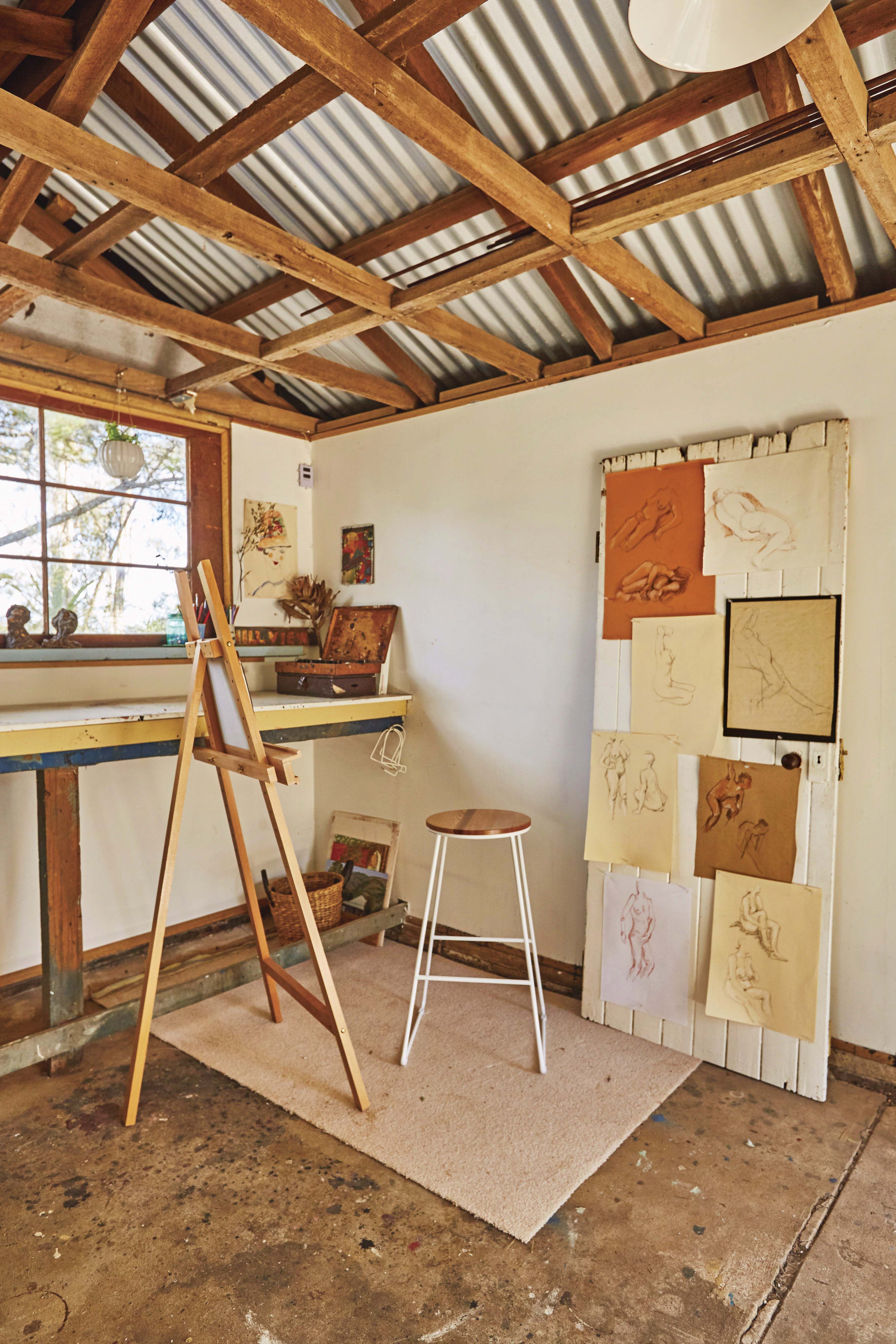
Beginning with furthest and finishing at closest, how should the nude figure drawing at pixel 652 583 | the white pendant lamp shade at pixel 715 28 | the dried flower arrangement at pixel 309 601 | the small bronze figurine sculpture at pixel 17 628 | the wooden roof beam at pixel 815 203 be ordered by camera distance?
the dried flower arrangement at pixel 309 601, the small bronze figurine sculpture at pixel 17 628, the nude figure drawing at pixel 652 583, the wooden roof beam at pixel 815 203, the white pendant lamp shade at pixel 715 28

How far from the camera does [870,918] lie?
9.18 ft

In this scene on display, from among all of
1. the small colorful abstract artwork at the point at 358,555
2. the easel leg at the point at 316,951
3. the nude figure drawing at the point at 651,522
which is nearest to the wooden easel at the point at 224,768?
the easel leg at the point at 316,951

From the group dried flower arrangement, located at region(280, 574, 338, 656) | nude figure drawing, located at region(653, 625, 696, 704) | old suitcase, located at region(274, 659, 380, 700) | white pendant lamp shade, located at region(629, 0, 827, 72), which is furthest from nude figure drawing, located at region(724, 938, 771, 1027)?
dried flower arrangement, located at region(280, 574, 338, 656)

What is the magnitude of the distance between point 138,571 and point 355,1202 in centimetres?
293

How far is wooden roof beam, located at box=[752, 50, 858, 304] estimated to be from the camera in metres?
2.02

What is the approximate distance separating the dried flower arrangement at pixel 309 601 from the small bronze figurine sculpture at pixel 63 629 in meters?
1.24

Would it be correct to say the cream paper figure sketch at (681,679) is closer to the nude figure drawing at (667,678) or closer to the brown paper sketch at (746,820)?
the nude figure drawing at (667,678)

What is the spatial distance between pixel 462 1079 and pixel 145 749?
67.3 inches

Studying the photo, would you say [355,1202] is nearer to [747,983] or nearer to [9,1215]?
[9,1215]

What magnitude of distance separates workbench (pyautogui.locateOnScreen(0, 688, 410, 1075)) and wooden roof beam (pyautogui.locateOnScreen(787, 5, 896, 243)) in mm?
2724

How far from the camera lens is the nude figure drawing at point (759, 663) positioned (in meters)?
2.85

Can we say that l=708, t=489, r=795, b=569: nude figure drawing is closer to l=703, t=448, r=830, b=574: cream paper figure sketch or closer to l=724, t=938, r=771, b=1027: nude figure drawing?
l=703, t=448, r=830, b=574: cream paper figure sketch

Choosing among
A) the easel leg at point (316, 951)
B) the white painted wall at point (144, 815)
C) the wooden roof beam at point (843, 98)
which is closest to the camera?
the wooden roof beam at point (843, 98)

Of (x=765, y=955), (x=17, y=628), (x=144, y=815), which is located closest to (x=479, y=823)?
(x=765, y=955)
